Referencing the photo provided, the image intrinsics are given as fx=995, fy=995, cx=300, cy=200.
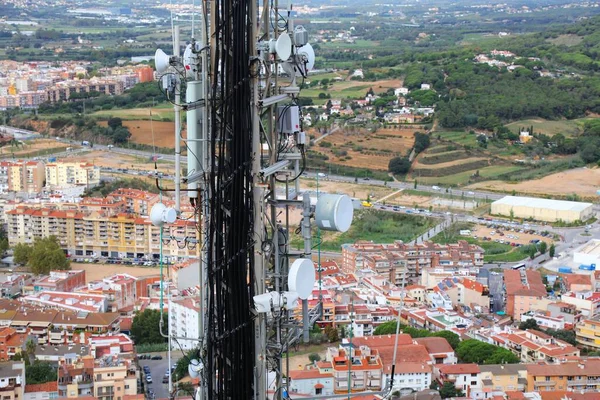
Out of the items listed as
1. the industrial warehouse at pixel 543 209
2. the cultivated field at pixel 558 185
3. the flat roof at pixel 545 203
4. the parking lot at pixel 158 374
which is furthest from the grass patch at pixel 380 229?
the parking lot at pixel 158 374

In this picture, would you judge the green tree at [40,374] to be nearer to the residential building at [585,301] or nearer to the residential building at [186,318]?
the residential building at [186,318]

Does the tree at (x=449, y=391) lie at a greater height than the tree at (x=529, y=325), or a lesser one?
greater

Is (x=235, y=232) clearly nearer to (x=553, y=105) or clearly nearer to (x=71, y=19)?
(x=553, y=105)

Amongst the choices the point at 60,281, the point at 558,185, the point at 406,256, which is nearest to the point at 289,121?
the point at 60,281

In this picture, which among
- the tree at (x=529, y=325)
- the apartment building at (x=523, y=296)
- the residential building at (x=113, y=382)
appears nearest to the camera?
the residential building at (x=113, y=382)

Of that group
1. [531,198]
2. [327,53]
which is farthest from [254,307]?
[327,53]

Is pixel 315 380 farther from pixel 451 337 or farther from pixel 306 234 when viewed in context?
pixel 306 234
